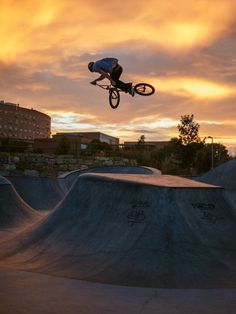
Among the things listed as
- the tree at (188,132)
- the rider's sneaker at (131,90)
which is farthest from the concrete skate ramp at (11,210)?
the tree at (188,132)

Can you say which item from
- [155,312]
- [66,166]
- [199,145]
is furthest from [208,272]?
[199,145]

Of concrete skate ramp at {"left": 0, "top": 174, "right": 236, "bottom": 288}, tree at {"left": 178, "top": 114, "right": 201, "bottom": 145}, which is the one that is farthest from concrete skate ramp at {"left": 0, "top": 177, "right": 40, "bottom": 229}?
tree at {"left": 178, "top": 114, "right": 201, "bottom": 145}

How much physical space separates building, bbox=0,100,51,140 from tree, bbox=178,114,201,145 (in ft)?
296

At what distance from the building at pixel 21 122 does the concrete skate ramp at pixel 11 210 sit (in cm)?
11164

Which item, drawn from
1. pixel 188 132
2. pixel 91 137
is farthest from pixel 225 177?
pixel 91 137

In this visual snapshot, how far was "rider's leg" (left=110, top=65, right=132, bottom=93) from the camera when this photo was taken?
10.5 meters

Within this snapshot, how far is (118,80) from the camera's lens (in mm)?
11125

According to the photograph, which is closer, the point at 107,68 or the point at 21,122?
the point at 107,68

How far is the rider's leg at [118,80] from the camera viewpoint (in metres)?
10.5

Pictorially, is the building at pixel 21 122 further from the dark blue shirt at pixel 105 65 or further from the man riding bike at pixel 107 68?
the dark blue shirt at pixel 105 65

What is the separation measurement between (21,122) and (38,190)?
132 meters

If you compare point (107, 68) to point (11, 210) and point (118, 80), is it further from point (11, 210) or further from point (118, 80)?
point (11, 210)

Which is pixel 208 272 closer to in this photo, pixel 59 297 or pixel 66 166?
pixel 59 297

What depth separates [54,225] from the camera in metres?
9.66
